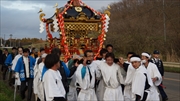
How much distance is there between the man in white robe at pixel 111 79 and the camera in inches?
206

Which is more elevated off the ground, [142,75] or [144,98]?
[142,75]

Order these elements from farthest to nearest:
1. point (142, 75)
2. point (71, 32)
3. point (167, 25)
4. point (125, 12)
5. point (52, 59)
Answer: point (125, 12), point (167, 25), point (71, 32), point (142, 75), point (52, 59)

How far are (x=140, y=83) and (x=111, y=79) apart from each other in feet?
2.17

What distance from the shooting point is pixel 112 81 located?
17.2ft

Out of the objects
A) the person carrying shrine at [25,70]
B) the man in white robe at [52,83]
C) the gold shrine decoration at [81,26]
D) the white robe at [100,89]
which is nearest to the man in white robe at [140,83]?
the white robe at [100,89]

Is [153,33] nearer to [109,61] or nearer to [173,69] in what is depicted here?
[173,69]

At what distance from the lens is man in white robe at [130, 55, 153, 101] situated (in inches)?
190

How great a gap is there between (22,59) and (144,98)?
4183 millimetres

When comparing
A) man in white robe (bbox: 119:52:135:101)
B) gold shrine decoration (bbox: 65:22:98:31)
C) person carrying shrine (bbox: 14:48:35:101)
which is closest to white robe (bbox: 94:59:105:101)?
man in white robe (bbox: 119:52:135:101)

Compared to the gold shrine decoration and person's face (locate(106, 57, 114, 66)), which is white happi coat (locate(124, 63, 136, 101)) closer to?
person's face (locate(106, 57, 114, 66))

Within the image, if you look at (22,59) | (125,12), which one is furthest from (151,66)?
(125,12)

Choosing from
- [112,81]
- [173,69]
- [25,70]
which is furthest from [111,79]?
[173,69]

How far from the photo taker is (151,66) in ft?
19.3

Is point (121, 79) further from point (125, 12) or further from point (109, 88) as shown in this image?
point (125, 12)
